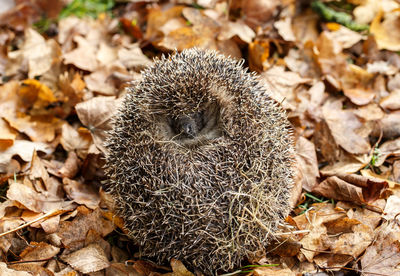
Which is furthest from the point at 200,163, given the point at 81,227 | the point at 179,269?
the point at 81,227

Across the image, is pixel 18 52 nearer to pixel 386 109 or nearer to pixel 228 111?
pixel 228 111

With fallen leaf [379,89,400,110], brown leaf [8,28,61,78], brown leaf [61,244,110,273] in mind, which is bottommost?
brown leaf [61,244,110,273]

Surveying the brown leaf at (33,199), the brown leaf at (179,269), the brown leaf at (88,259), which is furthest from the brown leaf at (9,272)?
the brown leaf at (179,269)

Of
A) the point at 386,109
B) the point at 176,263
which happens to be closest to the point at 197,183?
the point at 176,263

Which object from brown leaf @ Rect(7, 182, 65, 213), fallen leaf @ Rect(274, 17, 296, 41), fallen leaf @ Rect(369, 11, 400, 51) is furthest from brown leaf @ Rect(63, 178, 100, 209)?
fallen leaf @ Rect(369, 11, 400, 51)

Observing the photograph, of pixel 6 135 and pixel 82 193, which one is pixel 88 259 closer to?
pixel 82 193

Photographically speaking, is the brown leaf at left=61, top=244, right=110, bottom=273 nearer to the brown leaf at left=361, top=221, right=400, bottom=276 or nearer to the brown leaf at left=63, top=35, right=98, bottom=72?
the brown leaf at left=361, top=221, right=400, bottom=276
